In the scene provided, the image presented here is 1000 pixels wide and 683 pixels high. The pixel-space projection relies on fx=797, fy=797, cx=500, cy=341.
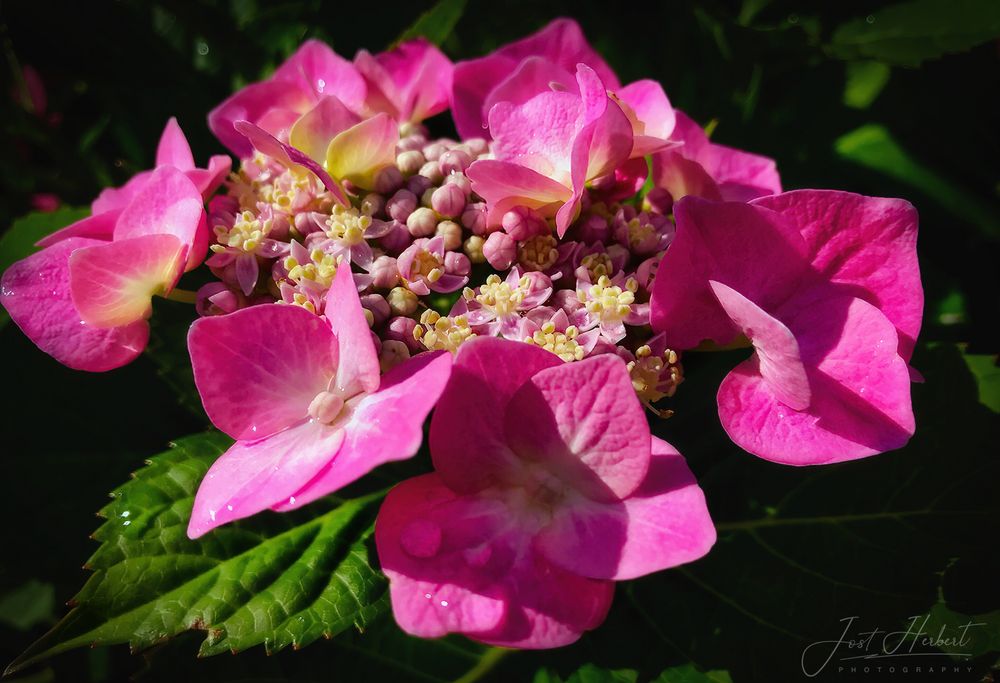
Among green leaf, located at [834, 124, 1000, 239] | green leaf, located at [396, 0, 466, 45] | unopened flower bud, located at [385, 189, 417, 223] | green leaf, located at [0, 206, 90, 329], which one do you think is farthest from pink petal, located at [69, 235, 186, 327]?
green leaf, located at [834, 124, 1000, 239]

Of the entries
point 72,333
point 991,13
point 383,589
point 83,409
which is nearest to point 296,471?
point 383,589

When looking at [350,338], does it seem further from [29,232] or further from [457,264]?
[29,232]

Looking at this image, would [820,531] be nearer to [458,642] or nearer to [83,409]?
[458,642]

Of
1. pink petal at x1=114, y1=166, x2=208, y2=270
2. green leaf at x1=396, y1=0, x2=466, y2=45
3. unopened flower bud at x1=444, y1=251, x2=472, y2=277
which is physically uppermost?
green leaf at x1=396, y1=0, x2=466, y2=45

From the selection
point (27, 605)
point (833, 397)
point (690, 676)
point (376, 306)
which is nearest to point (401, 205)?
point (376, 306)

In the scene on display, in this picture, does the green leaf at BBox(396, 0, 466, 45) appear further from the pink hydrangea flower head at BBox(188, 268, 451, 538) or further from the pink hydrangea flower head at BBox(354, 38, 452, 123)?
the pink hydrangea flower head at BBox(188, 268, 451, 538)
